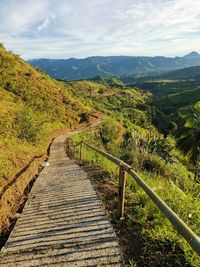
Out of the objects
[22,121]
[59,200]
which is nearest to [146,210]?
[59,200]

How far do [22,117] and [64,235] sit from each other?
1706cm

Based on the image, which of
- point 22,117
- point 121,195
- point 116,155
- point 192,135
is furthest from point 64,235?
point 192,135

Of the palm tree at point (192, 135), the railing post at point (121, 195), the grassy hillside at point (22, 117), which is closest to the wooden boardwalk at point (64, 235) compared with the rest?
the railing post at point (121, 195)

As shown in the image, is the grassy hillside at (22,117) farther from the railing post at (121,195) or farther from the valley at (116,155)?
the railing post at (121,195)

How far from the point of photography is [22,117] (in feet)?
68.1

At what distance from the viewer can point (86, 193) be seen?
7082 mm

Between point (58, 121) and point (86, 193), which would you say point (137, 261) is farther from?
point (58, 121)

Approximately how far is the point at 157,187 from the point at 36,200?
3.05 meters

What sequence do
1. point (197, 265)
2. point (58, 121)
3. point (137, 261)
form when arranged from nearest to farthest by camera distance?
point (197, 265), point (137, 261), point (58, 121)


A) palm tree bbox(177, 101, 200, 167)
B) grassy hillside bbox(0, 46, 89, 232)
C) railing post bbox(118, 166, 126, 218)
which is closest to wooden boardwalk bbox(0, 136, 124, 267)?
railing post bbox(118, 166, 126, 218)

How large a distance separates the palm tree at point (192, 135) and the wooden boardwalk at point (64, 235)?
1930cm

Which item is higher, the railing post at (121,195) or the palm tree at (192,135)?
the railing post at (121,195)

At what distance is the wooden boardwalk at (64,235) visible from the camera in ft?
13.1

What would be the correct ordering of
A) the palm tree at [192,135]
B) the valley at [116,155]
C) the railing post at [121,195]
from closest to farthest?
the valley at [116,155] < the railing post at [121,195] < the palm tree at [192,135]
